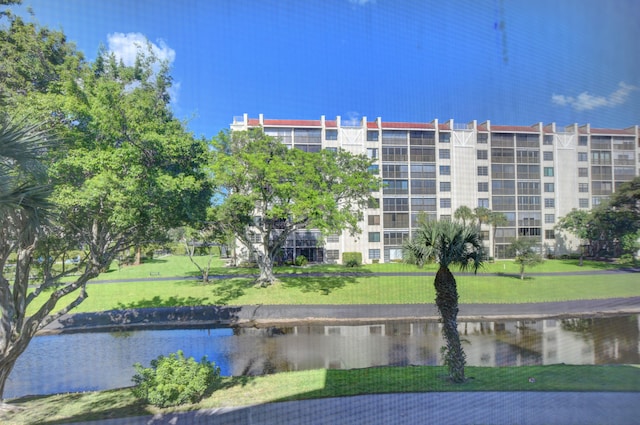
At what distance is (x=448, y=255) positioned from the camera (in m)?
2.38

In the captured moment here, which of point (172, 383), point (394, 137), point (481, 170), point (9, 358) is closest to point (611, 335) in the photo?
point (481, 170)

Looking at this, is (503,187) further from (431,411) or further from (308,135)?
(308,135)

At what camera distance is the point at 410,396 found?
224cm

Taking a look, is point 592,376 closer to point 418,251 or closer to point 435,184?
point 418,251

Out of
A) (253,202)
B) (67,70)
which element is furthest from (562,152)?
(253,202)

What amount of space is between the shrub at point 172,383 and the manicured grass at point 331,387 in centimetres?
7

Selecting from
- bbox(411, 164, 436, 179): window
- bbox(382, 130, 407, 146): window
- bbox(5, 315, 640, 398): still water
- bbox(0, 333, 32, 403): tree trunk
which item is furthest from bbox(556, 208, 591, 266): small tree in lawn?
bbox(0, 333, 32, 403): tree trunk

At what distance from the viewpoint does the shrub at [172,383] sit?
7.13ft

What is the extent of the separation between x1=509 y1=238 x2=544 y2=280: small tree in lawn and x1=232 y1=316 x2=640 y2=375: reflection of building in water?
1.00 metres

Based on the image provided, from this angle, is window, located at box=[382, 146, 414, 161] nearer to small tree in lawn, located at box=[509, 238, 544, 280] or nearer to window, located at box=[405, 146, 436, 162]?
window, located at box=[405, 146, 436, 162]

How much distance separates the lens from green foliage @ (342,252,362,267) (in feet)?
30.6

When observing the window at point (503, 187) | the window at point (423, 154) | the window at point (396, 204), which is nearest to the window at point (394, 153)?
the window at point (423, 154)

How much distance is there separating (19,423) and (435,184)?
6.47 metres

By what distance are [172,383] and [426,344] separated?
11.1 ft
